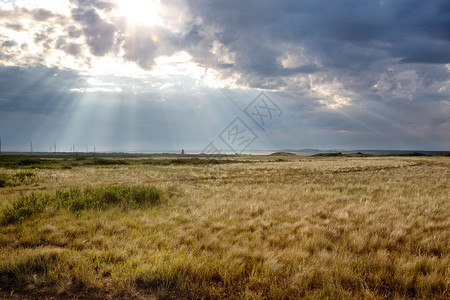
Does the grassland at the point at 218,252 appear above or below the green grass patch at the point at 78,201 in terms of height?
below

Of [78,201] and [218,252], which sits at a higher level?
[78,201]

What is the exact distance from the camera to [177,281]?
13.4 feet

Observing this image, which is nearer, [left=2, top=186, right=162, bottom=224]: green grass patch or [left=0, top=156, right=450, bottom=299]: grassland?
[left=0, top=156, right=450, bottom=299]: grassland

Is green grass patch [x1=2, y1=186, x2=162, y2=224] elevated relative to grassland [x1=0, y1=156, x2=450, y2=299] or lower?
elevated

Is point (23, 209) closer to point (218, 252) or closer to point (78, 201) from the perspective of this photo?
point (78, 201)

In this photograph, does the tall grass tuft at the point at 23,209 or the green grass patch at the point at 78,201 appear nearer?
the tall grass tuft at the point at 23,209

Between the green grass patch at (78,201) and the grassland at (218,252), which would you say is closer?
the grassland at (218,252)

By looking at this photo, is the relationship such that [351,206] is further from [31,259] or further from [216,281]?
[31,259]

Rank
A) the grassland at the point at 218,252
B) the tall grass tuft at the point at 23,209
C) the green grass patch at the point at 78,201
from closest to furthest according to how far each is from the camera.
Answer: the grassland at the point at 218,252
the tall grass tuft at the point at 23,209
the green grass patch at the point at 78,201

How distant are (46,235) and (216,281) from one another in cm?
458

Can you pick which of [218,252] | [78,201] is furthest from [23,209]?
[218,252]

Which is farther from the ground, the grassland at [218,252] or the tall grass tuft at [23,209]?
the tall grass tuft at [23,209]

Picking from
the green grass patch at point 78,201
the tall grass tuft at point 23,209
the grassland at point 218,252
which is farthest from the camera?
the green grass patch at point 78,201

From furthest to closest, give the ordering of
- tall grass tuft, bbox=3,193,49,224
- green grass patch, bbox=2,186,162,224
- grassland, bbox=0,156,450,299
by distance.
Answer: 1. green grass patch, bbox=2,186,162,224
2. tall grass tuft, bbox=3,193,49,224
3. grassland, bbox=0,156,450,299
